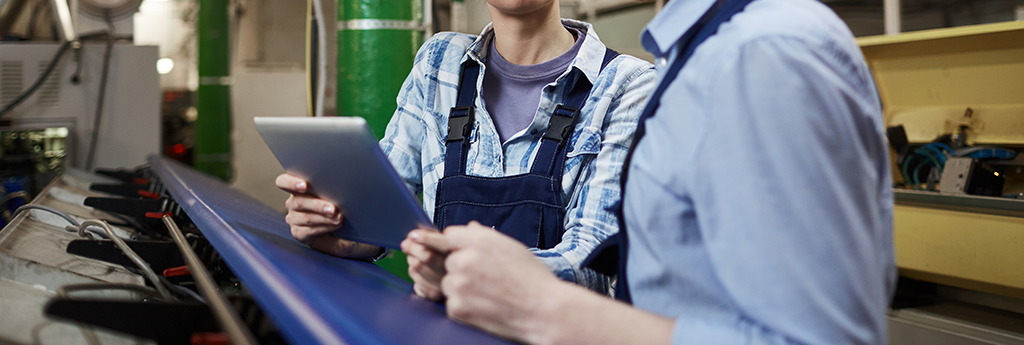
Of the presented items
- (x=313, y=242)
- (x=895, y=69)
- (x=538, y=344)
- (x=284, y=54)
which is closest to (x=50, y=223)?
(x=313, y=242)

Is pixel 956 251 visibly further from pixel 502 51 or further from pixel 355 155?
pixel 355 155

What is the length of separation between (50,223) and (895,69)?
3412 mm

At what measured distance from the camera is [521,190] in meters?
1.16

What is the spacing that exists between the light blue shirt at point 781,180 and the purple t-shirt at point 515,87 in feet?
2.28

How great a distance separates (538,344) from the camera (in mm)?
552

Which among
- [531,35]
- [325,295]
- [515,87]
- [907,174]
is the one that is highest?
[531,35]

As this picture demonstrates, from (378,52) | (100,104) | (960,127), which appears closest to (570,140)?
(378,52)

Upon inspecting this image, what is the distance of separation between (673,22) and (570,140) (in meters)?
0.51

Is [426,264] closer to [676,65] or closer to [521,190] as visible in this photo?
A: [676,65]

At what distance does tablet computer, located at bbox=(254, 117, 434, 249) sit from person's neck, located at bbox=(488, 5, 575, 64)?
52 cm

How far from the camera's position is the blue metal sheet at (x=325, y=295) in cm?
56

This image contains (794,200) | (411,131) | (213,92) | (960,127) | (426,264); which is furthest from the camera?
(213,92)

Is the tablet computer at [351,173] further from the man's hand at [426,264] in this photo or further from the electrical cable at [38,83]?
the electrical cable at [38,83]

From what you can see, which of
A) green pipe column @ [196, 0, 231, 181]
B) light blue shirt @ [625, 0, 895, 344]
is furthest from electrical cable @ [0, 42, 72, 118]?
light blue shirt @ [625, 0, 895, 344]
